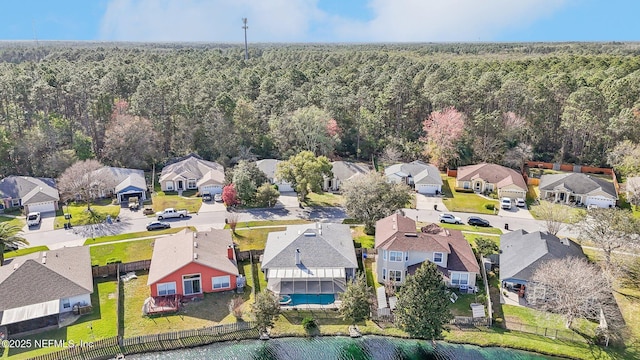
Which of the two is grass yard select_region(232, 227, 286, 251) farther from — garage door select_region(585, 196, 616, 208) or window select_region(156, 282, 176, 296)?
garage door select_region(585, 196, 616, 208)

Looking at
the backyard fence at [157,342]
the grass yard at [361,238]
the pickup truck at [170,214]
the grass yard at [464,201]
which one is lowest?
the backyard fence at [157,342]

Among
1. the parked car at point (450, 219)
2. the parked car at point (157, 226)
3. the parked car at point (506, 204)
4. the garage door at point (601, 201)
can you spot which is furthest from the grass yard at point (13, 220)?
the garage door at point (601, 201)

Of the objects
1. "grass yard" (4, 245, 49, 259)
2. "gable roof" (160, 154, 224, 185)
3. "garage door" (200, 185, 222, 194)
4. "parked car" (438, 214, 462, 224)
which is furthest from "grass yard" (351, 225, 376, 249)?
"grass yard" (4, 245, 49, 259)

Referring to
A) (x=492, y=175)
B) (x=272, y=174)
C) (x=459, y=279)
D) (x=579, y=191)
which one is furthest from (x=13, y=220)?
(x=579, y=191)

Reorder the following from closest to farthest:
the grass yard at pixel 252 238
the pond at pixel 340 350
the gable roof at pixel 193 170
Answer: the pond at pixel 340 350 < the grass yard at pixel 252 238 < the gable roof at pixel 193 170

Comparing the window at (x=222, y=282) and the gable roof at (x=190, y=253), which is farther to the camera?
the window at (x=222, y=282)

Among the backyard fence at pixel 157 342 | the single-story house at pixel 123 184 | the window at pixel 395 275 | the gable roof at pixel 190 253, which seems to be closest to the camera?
the backyard fence at pixel 157 342

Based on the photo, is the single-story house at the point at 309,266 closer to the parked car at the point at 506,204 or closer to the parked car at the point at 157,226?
the parked car at the point at 157,226
